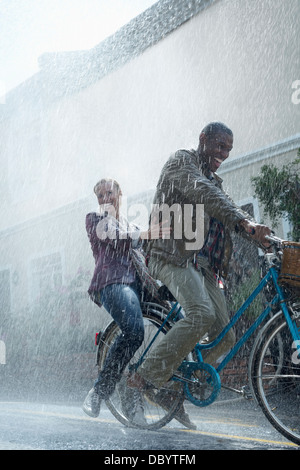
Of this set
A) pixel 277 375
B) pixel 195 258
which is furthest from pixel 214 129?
pixel 277 375

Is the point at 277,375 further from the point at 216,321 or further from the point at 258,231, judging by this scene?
the point at 258,231

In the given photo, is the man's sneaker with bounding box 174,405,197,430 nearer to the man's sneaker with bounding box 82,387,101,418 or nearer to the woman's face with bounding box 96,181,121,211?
the man's sneaker with bounding box 82,387,101,418

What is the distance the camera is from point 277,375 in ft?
10.4

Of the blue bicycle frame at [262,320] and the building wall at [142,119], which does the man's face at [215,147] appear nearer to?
the blue bicycle frame at [262,320]

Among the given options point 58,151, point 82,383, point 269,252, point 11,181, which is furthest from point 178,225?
point 11,181

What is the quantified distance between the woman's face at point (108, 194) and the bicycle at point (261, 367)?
726 mm

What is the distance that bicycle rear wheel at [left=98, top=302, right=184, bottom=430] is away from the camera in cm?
374

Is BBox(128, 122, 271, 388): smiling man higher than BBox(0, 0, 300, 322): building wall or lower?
lower

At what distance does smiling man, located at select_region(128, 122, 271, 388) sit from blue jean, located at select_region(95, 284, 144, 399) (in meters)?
0.16

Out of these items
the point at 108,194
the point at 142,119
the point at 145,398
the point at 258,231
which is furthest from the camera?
the point at 142,119

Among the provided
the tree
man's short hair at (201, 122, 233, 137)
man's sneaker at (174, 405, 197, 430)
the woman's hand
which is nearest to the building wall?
the tree

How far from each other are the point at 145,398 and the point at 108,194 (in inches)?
54.5

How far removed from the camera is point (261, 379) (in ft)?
10.3

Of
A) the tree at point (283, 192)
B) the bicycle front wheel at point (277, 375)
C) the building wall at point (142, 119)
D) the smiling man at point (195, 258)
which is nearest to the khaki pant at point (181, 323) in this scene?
the smiling man at point (195, 258)
